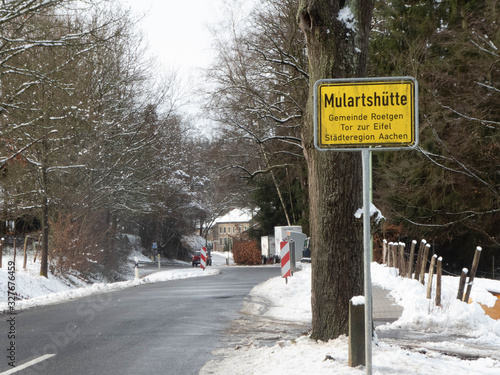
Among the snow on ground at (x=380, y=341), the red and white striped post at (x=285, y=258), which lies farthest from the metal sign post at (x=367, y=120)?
the red and white striped post at (x=285, y=258)

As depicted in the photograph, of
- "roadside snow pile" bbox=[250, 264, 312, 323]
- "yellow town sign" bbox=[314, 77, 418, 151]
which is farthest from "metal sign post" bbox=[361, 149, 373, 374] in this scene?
"roadside snow pile" bbox=[250, 264, 312, 323]

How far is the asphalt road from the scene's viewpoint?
7.24 meters

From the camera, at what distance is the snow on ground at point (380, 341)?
6309mm

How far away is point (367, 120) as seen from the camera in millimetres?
5137

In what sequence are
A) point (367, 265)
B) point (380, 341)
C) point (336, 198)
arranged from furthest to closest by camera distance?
1. point (380, 341)
2. point (336, 198)
3. point (367, 265)

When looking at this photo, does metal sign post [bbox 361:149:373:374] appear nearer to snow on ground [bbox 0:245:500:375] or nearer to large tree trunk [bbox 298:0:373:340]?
snow on ground [bbox 0:245:500:375]

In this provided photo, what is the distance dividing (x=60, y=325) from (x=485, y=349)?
6556 millimetres

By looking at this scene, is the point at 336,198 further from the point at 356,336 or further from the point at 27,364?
the point at 27,364

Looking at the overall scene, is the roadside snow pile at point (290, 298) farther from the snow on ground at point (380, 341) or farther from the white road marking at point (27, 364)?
the white road marking at point (27, 364)

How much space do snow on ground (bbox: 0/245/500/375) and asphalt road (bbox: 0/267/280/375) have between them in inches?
27.2

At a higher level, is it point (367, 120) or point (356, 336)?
point (367, 120)

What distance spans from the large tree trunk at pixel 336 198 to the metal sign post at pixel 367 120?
89.2 inches

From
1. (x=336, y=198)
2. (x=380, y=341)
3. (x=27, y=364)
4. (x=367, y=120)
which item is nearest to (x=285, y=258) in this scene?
(x=380, y=341)

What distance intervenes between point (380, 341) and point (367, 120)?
4088 mm
